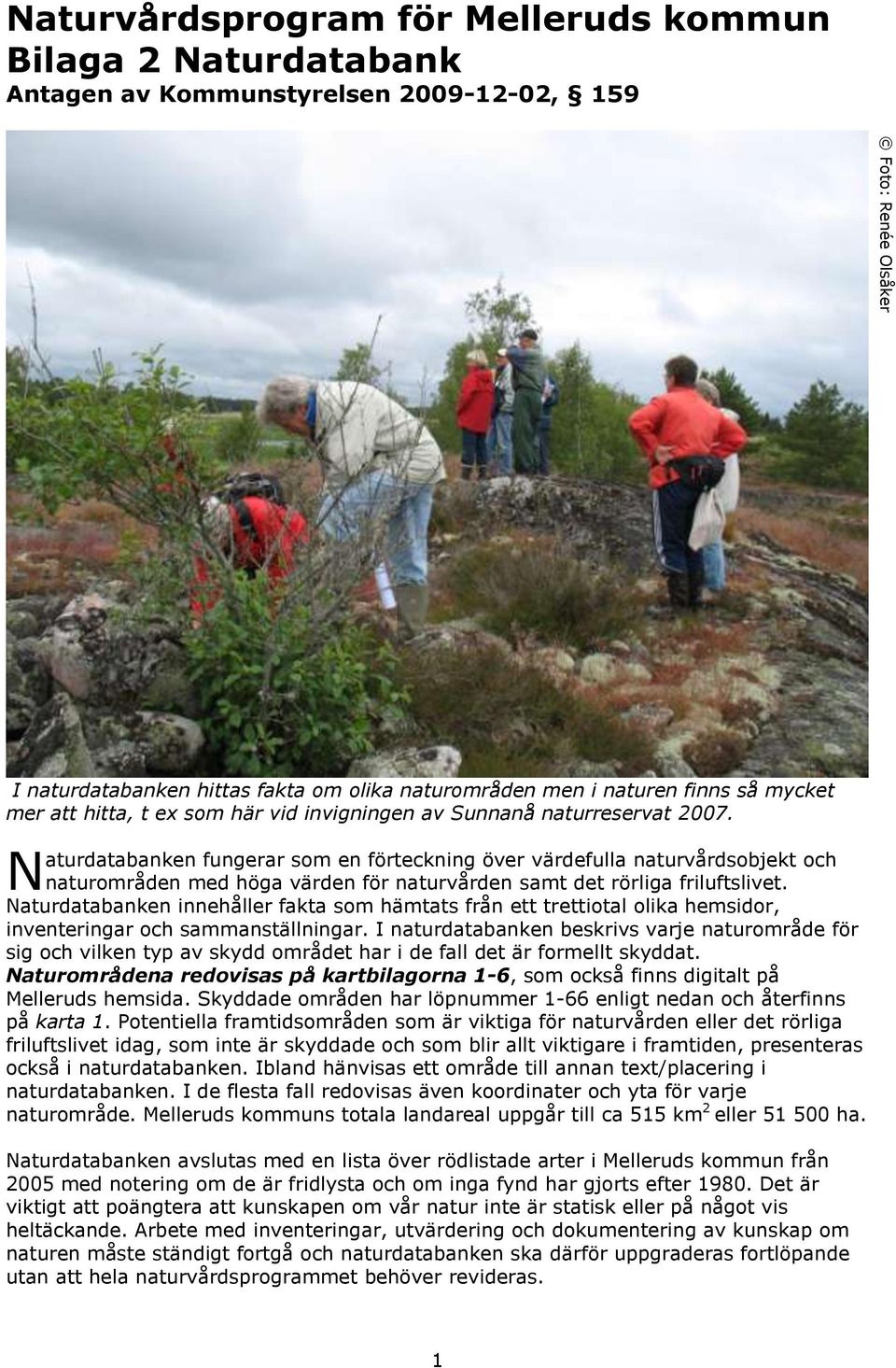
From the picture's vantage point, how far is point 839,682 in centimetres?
704

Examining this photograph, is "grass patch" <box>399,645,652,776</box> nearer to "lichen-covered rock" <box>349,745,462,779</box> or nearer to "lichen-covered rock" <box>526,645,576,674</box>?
"lichen-covered rock" <box>349,745,462,779</box>

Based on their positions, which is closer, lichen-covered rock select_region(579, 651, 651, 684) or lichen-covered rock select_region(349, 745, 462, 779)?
lichen-covered rock select_region(349, 745, 462, 779)

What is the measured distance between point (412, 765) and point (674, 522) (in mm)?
4469

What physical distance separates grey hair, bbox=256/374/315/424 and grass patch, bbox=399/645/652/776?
1455 millimetres

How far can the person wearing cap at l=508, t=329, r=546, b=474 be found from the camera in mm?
12562

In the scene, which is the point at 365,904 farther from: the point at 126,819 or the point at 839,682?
the point at 839,682

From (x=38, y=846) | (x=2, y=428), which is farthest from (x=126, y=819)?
(x=2, y=428)

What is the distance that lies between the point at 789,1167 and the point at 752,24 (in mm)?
4174

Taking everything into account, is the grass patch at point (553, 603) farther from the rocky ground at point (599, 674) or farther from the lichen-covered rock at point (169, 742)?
the lichen-covered rock at point (169, 742)

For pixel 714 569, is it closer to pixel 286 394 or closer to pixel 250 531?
pixel 286 394

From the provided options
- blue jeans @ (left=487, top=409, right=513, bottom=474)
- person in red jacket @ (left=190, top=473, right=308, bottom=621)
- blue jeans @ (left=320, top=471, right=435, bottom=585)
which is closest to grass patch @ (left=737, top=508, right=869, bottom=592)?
blue jeans @ (left=487, top=409, right=513, bottom=474)

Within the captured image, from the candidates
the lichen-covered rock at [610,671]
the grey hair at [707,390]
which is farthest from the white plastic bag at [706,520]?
the lichen-covered rock at [610,671]

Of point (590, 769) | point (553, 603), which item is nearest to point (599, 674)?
point (553, 603)

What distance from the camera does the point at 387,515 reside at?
4.17 meters
